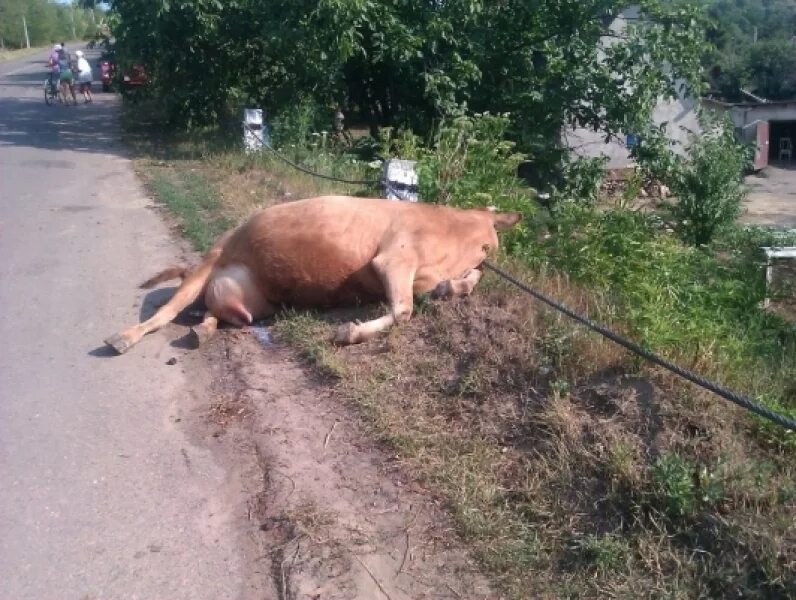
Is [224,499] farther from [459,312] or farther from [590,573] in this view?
[459,312]

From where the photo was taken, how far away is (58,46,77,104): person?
2720 cm

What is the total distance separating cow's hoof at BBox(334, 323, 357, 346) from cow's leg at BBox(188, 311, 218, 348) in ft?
3.26

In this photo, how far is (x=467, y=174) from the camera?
8.51 metres

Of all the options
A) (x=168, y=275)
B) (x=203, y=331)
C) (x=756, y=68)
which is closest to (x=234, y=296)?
(x=203, y=331)

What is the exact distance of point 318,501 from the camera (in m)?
4.11

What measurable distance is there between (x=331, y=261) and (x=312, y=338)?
22.3 inches

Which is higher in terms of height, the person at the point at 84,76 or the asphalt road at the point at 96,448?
the person at the point at 84,76

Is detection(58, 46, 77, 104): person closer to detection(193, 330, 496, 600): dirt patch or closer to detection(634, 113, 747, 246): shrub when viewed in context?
detection(634, 113, 747, 246): shrub

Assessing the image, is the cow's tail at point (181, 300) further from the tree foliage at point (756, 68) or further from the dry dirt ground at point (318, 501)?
the tree foliage at point (756, 68)

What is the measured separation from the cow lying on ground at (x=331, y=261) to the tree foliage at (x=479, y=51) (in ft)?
24.9

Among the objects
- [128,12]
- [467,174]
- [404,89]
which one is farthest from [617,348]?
[128,12]

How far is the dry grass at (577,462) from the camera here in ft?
11.2

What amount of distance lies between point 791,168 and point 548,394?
34.7m

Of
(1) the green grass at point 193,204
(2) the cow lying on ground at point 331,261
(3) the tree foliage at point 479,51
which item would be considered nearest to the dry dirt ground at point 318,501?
(2) the cow lying on ground at point 331,261
